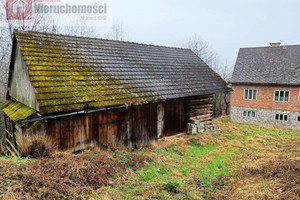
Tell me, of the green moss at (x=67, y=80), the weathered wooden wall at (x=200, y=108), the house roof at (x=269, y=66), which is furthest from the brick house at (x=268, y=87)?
the green moss at (x=67, y=80)

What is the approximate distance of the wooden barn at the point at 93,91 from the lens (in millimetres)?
6266

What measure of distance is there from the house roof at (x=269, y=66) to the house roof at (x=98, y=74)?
7.24 m

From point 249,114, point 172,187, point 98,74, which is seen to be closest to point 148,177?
point 172,187

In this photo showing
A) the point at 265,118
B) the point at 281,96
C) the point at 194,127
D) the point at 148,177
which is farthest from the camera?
the point at 265,118

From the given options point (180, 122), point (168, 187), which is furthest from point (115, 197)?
point (180, 122)

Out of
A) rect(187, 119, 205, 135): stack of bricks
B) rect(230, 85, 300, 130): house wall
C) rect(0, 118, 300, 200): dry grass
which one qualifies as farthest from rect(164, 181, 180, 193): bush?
rect(230, 85, 300, 130): house wall

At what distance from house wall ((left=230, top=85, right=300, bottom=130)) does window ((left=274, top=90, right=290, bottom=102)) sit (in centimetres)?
26

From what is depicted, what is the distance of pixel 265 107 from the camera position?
17.2 m

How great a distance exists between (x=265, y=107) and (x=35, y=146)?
60.6ft

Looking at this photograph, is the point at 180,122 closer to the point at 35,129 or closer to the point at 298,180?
the point at 298,180

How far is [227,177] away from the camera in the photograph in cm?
630

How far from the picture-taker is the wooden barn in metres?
6.27

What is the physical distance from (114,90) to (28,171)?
166 inches

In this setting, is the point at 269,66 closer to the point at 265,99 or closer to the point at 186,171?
the point at 265,99
